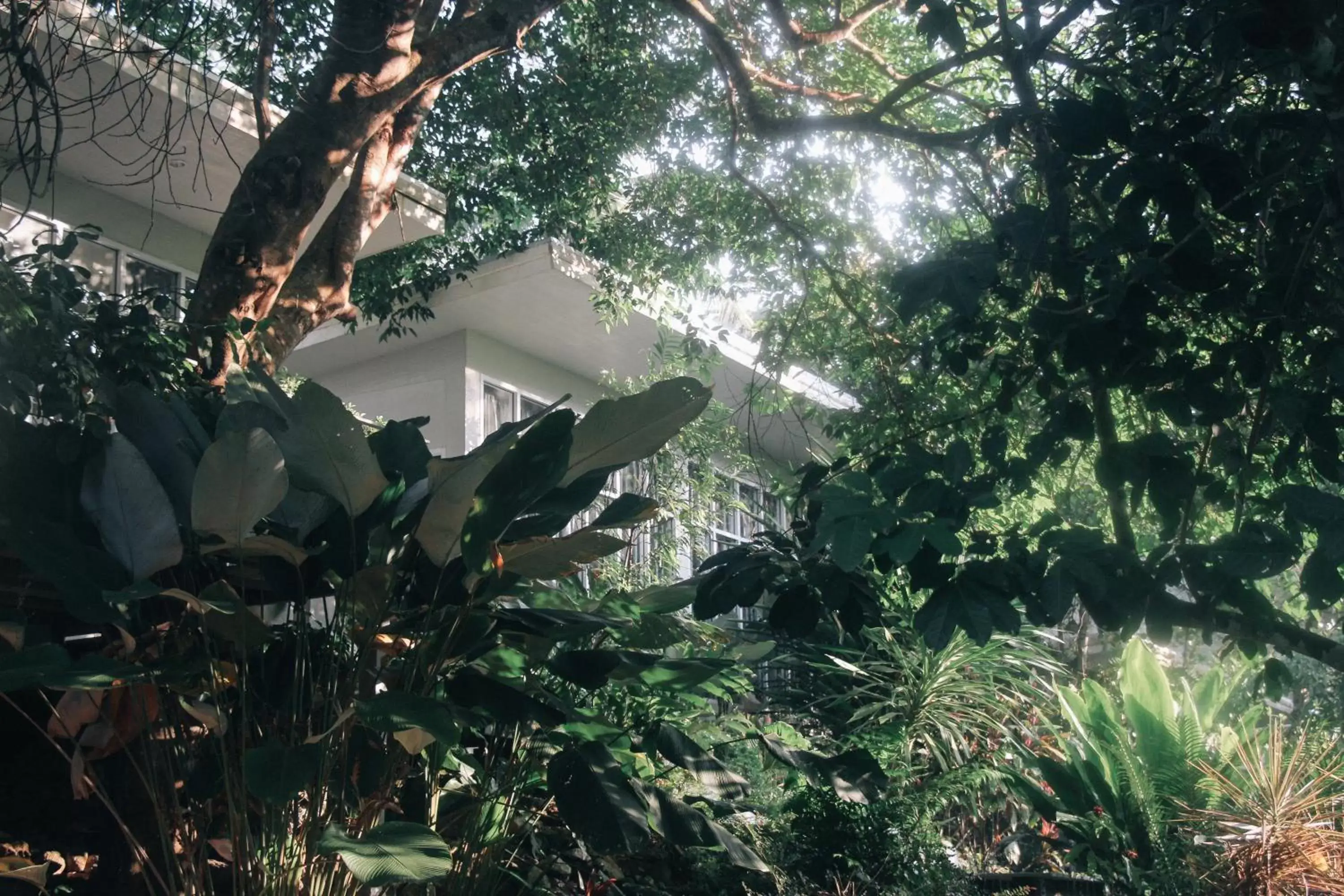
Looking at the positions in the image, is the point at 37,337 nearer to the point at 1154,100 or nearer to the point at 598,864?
the point at 598,864

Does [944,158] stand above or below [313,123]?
above

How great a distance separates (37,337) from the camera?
3.99m

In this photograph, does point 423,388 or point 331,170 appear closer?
point 331,170

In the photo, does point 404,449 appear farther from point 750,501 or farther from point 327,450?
point 750,501

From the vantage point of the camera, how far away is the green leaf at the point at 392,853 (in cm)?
263

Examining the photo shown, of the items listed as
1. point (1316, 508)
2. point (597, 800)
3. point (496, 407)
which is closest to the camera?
point (1316, 508)

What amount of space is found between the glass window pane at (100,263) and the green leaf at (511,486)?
233 inches

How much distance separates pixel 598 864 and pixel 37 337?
9.73ft

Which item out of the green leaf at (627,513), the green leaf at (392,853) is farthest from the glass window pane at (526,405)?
the green leaf at (392,853)

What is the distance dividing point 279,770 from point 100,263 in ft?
21.3

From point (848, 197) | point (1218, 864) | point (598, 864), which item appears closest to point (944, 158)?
point (848, 197)

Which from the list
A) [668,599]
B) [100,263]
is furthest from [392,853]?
[100,263]

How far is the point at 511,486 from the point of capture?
3.07 metres

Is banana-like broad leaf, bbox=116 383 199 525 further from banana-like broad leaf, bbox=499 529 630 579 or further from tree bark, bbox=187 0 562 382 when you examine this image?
tree bark, bbox=187 0 562 382
